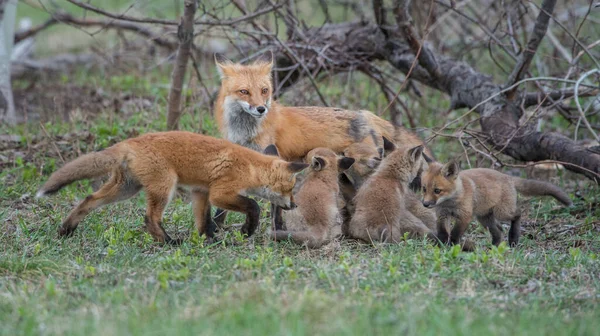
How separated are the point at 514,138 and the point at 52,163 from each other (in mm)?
6194

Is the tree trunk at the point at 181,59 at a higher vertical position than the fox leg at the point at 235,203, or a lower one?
higher

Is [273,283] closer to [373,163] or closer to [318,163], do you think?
[318,163]

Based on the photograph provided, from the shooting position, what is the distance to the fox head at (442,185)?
7449 millimetres

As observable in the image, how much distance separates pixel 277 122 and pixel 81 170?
8.54ft

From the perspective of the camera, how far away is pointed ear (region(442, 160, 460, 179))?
745cm

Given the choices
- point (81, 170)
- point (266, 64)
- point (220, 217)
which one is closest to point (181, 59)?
point (266, 64)

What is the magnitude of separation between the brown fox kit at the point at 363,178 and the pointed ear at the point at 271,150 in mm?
907

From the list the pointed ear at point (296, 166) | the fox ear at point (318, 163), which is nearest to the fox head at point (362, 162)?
the fox ear at point (318, 163)

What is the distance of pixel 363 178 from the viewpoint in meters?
8.60

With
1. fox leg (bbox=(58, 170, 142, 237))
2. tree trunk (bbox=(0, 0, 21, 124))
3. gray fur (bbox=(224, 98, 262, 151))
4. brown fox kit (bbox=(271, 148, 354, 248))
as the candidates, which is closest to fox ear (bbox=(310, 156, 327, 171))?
brown fox kit (bbox=(271, 148, 354, 248))

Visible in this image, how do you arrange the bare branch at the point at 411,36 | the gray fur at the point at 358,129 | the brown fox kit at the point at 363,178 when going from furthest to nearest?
the bare branch at the point at 411,36 → the gray fur at the point at 358,129 → the brown fox kit at the point at 363,178

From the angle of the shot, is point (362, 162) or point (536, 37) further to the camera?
point (536, 37)

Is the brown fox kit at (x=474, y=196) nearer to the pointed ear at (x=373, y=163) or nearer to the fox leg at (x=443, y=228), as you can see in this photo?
the fox leg at (x=443, y=228)

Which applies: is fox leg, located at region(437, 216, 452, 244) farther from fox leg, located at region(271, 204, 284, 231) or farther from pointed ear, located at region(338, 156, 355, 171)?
fox leg, located at region(271, 204, 284, 231)
